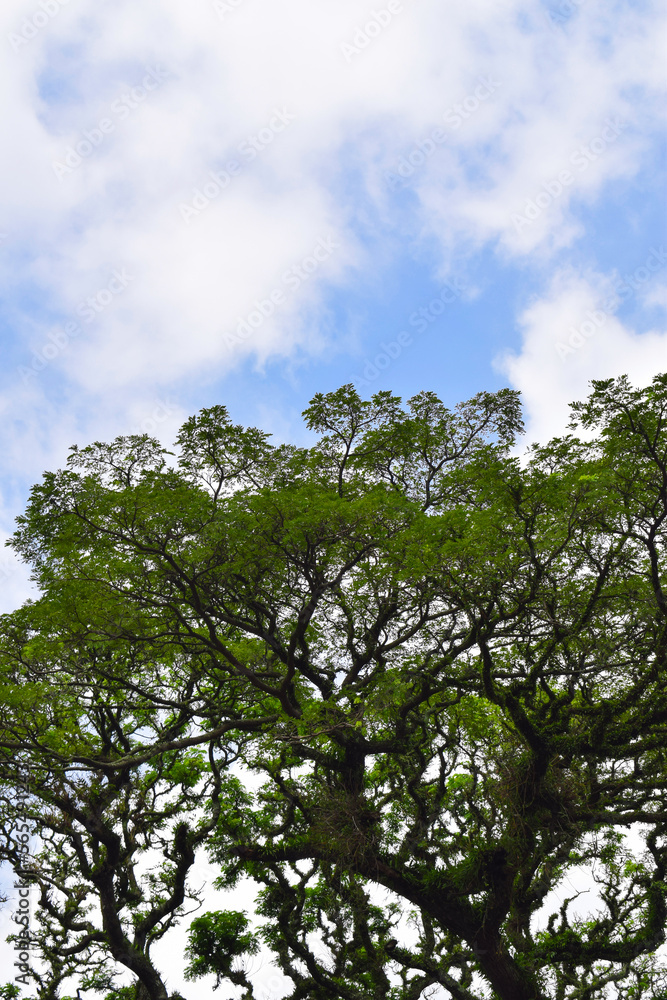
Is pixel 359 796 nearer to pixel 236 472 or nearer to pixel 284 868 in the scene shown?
pixel 284 868

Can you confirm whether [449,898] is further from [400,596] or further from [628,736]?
[400,596]

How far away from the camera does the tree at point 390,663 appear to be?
8750 millimetres

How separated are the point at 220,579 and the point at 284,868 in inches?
252

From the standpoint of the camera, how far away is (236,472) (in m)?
10.5

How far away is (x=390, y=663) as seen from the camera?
35.4 feet

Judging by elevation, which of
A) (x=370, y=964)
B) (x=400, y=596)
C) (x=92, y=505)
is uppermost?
(x=92, y=505)

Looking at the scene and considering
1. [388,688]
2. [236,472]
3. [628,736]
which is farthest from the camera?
[236,472]

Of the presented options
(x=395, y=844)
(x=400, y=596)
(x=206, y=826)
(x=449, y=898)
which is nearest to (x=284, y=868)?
(x=206, y=826)

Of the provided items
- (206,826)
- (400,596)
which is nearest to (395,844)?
(206,826)

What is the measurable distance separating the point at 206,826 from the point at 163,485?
238 inches

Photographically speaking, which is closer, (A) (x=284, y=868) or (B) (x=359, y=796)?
(B) (x=359, y=796)

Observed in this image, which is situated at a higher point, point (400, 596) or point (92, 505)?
point (92, 505)

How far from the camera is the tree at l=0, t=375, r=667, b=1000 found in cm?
875

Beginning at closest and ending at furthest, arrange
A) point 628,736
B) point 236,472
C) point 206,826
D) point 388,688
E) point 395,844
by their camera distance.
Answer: point 388,688 < point 628,736 < point 236,472 < point 395,844 < point 206,826
